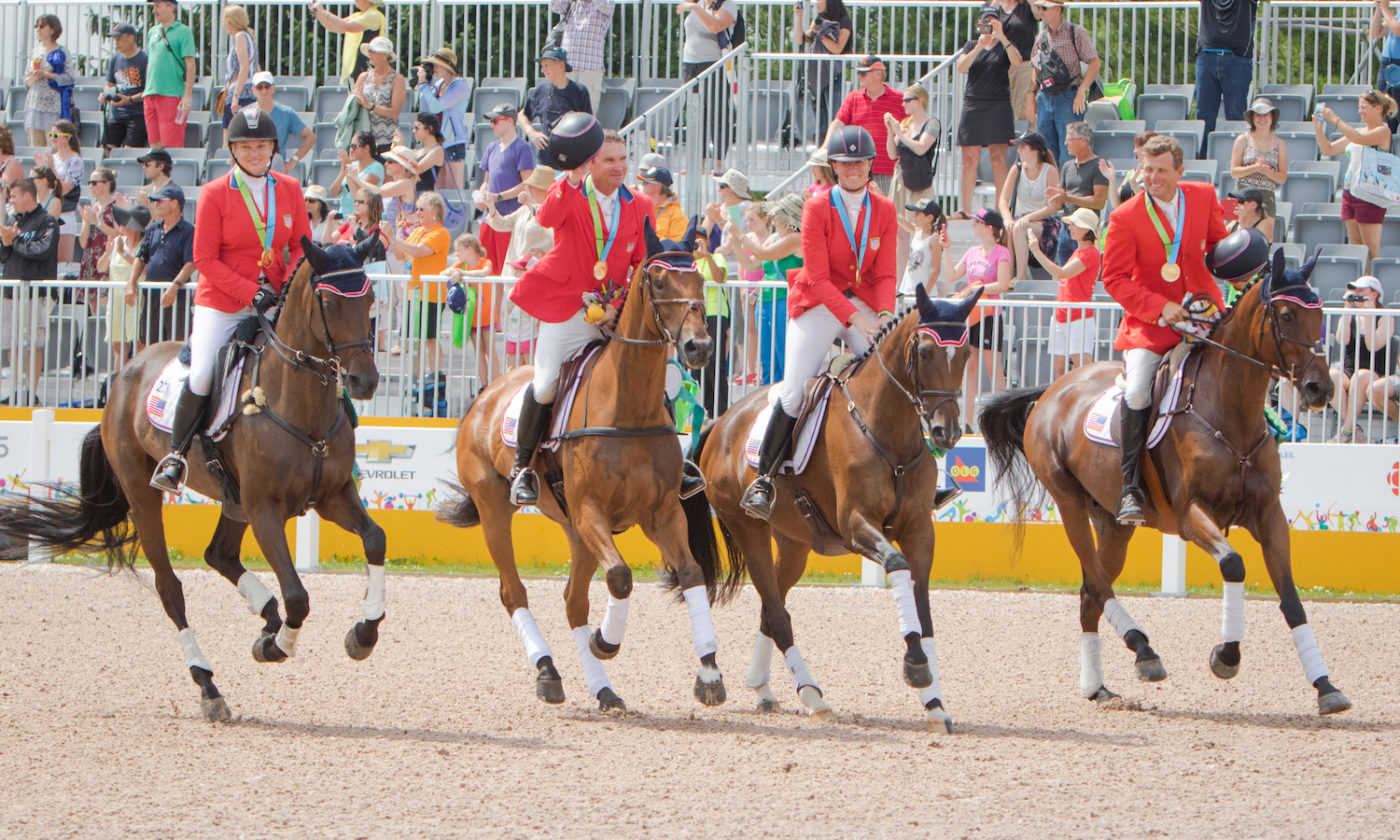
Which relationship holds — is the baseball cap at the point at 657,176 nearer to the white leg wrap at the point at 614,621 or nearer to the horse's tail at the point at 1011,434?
the horse's tail at the point at 1011,434

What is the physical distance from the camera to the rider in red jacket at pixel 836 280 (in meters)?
8.51

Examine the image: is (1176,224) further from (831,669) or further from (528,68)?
(528,68)

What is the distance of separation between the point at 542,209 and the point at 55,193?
10073 millimetres

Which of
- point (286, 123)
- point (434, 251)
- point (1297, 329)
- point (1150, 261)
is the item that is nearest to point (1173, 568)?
point (1150, 261)

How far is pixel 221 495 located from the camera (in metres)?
8.79

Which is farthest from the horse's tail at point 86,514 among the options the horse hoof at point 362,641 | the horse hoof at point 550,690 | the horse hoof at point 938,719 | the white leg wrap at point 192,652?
the horse hoof at point 938,719

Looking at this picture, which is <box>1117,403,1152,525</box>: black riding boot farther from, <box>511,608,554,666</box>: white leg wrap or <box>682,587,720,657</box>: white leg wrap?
<box>511,608,554,666</box>: white leg wrap

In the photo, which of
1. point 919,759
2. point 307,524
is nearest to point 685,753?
point 919,759

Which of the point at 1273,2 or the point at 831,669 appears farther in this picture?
the point at 1273,2

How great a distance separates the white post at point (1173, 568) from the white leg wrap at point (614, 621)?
5.73m

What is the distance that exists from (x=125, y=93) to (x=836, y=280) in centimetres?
1427

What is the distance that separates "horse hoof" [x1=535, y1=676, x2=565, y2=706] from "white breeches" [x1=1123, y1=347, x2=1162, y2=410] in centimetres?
343

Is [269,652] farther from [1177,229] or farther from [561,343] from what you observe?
[1177,229]

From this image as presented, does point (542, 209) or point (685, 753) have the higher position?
point (542, 209)
